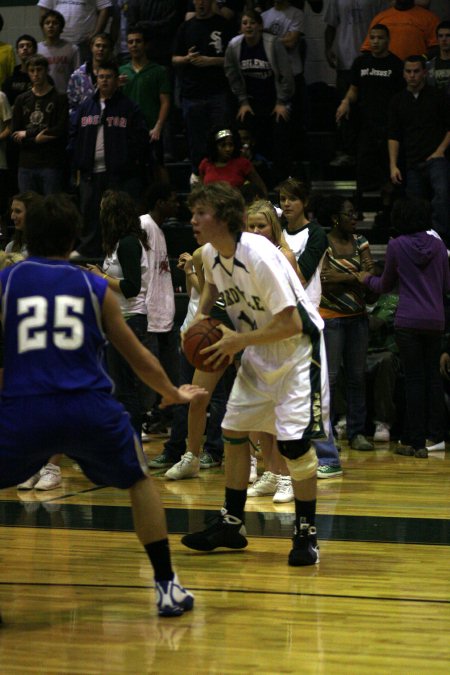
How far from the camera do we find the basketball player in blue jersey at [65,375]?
3752 mm

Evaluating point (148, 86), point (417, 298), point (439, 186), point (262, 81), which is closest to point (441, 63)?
point (439, 186)

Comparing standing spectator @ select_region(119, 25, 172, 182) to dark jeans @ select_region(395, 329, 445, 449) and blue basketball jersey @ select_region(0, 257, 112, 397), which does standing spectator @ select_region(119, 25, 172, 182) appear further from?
blue basketball jersey @ select_region(0, 257, 112, 397)

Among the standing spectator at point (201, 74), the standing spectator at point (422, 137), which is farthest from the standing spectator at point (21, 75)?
the standing spectator at point (422, 137)

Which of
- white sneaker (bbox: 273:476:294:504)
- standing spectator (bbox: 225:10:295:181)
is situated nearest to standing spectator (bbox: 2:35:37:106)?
standing spectator (bbox: 225:10:295:181)

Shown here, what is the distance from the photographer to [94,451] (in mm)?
3830

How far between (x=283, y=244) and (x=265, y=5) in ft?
20.6

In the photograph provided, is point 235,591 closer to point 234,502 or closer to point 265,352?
point 234,502

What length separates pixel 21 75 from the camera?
11258 millimetres

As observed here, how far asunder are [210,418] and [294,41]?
15.5ft

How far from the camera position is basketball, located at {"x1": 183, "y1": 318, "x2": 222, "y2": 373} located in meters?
4.88

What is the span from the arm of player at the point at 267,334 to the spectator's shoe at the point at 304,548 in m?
0.81

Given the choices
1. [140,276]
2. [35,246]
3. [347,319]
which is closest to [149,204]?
[140,276]

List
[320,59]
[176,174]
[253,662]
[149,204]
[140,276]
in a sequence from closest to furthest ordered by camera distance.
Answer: [253,662] < [140,276] < [149,204] < [176,174] < [320,59]

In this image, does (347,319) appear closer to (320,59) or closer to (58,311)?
(58,311)
